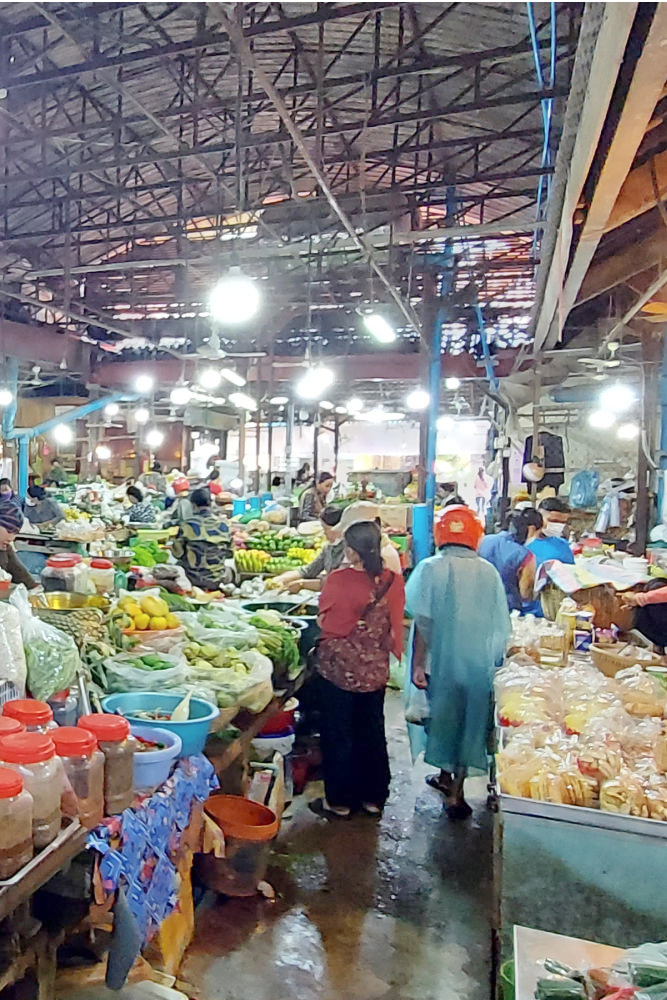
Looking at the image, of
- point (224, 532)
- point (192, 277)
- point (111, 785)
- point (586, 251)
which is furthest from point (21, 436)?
point (111, 785)

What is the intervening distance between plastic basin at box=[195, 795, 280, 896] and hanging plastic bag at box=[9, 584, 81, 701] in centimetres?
129

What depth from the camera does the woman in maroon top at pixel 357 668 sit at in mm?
4148

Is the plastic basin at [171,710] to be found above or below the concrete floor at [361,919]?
above

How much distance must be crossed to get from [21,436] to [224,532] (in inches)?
283

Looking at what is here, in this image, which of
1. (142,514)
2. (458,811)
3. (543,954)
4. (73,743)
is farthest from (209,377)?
(543,954)

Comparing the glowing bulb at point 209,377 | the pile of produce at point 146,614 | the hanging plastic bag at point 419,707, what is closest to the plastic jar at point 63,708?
the pile of produce at point 146,614

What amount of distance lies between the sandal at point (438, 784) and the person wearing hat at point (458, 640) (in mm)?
308

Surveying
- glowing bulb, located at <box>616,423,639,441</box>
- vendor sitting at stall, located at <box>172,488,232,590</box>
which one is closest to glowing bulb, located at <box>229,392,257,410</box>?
vendor sitting at stall, located at <box>172,488,232,590</box>

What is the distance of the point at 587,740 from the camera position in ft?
8.36

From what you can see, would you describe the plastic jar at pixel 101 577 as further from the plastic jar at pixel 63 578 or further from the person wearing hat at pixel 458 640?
the person wearing hat at pixel 458 640

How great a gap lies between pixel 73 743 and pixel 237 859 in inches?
67.7

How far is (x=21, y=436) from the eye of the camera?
12727 millimetres

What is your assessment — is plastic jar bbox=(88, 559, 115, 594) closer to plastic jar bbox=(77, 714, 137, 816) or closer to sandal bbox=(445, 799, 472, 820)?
plastic jar bbox=(77, 714, 137, 816)

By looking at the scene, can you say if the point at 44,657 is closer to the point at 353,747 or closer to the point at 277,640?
the point at 277,640
